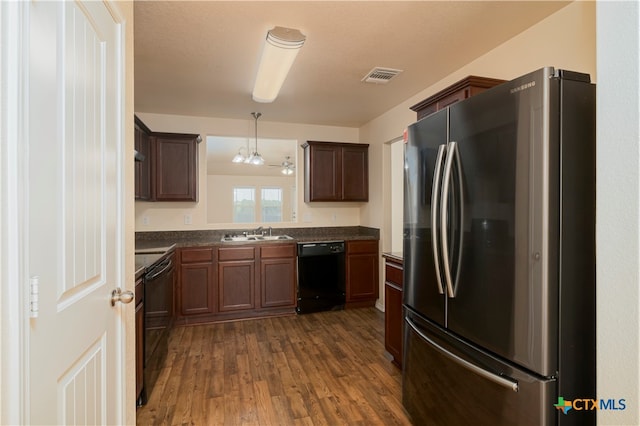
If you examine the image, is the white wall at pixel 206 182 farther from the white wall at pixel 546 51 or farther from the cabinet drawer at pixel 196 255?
the white wall at pixel 546 51

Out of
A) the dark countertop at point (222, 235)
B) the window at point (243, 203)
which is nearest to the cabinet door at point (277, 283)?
the dark countertop at point (222, 235)

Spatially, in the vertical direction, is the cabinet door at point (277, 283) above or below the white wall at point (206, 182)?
below

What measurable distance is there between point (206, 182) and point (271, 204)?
178 inches

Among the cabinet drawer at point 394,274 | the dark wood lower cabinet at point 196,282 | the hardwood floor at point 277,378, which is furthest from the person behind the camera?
the dark wood lower cabinet at point 196,282

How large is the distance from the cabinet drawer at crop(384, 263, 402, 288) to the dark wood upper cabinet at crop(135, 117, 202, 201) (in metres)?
2.50

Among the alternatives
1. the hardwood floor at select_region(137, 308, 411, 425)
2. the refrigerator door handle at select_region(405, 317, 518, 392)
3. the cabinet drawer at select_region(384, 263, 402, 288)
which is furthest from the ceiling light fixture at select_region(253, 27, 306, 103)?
the hardwood floor at select_region(137, 308, 411, 425)

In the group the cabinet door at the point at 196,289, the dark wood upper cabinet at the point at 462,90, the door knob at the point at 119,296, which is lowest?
the cabinet door at the point at 196,289

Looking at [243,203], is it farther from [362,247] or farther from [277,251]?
[362,247]

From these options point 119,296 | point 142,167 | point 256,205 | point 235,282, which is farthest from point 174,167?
point 256,205

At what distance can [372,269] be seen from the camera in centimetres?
415

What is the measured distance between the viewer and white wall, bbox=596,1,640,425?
801 millimetres

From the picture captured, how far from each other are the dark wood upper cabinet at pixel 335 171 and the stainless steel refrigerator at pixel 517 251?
2.74 m

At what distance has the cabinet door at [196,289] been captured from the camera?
→ 350cm

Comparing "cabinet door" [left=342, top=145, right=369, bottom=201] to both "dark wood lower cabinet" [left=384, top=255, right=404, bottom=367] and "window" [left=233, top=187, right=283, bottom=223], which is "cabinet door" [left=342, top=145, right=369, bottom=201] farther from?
"window" [left=233, top=187, right=283, bottom=223]
